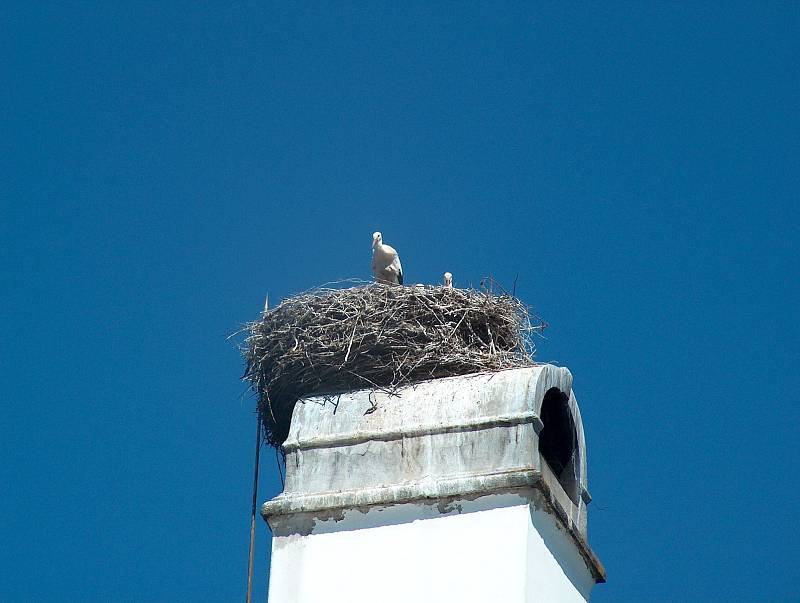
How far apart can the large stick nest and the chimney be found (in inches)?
8.5

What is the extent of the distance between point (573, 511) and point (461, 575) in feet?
5.30

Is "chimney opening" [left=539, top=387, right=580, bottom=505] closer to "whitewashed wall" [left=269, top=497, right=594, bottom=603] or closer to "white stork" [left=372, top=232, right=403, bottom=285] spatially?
"whitewashed wall" [left=269, top=497, right=594, bottom=603]

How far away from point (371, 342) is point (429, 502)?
1.70m

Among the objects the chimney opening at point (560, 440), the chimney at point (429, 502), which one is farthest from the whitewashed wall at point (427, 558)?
the chimney opening at point (560, 440)

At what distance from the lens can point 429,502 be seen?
44.4ft

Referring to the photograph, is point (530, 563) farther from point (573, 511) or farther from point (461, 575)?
point (573, 511)

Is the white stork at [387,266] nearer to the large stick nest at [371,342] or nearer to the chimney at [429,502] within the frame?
the large stick nest at [371,342]

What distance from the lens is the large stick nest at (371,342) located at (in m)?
14.6

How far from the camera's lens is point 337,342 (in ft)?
48.3

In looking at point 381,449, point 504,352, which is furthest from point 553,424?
point 381,449

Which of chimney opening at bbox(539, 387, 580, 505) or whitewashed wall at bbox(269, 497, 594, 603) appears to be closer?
whitewashed wall at bbox(269, 497, 594, 603)

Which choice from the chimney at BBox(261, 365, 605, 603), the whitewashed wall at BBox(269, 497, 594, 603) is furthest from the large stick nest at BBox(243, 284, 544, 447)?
the whitewashed wall at BBox(269, 497, 594, 603)

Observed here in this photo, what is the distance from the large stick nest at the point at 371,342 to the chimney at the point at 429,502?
0.22 m

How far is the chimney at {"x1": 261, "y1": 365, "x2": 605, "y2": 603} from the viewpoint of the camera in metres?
13.2
